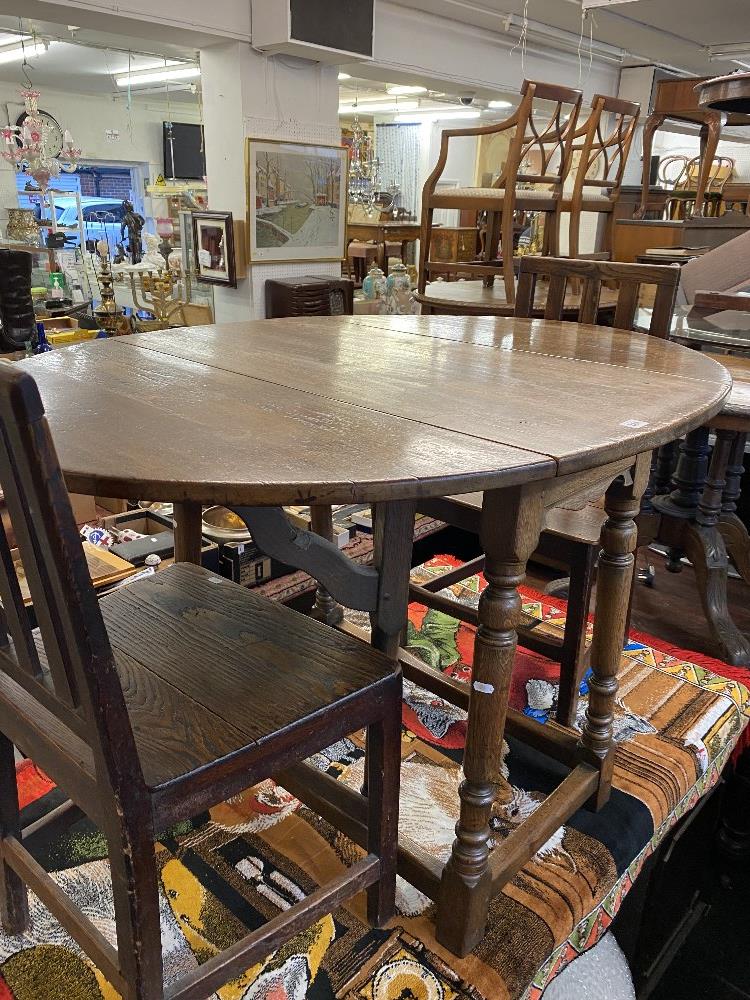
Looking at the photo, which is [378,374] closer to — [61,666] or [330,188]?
[61,666]

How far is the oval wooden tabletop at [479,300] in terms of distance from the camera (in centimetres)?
358

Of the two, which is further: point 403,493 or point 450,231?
point 450,231

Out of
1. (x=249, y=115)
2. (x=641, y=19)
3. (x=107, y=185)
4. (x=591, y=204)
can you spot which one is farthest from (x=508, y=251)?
(x=107, y=185)

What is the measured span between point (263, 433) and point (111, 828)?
0.49 m

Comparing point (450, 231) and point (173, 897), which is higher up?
point (450, 231)

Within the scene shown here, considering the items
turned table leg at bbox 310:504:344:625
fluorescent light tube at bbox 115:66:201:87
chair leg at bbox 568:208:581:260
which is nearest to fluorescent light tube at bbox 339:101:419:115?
fluorescent light tube at bbox 115:66:201:87

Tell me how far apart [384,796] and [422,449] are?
0.59m

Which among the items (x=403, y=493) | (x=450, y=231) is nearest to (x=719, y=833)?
(x=403, y=493)

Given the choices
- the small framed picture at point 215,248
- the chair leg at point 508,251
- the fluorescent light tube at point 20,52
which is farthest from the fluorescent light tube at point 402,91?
the chair leg at point 508,251

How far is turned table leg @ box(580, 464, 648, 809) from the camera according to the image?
4.62 ft

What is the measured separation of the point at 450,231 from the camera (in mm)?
8734

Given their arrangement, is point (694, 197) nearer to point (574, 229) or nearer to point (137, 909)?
point (574, 229)

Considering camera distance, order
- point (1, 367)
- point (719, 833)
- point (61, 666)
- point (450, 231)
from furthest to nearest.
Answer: point (450, 231) < point (719, 833) < point (61, 666) < point (1, 367)

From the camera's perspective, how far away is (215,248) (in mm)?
4859
